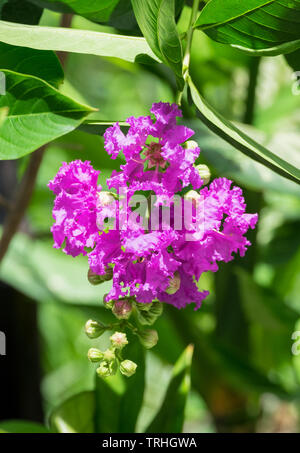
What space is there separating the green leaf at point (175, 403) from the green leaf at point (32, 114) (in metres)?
0.40

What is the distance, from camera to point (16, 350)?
1.29 meters

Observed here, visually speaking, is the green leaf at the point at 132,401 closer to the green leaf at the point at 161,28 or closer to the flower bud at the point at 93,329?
the flower bud at the point at 93,329

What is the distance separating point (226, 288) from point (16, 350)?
0.46 meters

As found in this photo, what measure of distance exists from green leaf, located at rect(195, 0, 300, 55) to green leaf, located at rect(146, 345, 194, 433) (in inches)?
16.1

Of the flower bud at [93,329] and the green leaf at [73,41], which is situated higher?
the green leaf at [73,41]

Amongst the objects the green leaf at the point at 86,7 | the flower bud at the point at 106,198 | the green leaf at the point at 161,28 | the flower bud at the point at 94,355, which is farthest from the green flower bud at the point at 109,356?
the green leaf at the point at 86,7

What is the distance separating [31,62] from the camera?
1.86ft

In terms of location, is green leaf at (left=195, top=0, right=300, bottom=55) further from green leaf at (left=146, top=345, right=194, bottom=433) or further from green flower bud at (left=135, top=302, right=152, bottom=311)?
green leaf at (left=146, top=345, right=194, bottom=433)

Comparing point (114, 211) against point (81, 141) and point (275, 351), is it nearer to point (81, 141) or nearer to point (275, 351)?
point (81, 141)

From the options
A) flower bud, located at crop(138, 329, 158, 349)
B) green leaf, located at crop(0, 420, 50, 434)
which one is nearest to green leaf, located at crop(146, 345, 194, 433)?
green leaf, located at crop(0, 420, 50, 434)

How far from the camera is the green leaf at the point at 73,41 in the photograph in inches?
20.8

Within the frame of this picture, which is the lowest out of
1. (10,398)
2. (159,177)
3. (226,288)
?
(10,398)

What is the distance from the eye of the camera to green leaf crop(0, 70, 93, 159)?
50cm
